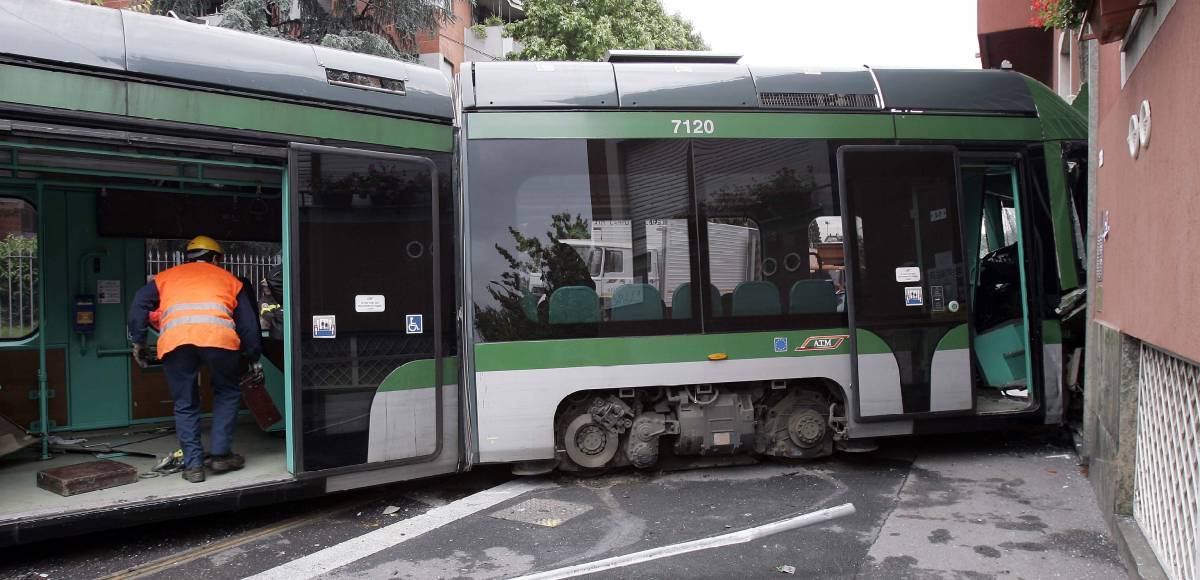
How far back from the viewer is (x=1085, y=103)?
6.89m

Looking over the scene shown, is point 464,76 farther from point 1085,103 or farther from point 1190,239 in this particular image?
point 1085,103

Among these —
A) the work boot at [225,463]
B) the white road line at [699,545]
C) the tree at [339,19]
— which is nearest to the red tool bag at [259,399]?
the work boot at [225,463]

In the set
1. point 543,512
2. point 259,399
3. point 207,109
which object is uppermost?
point 207,109

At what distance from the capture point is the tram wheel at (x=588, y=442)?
5801mm

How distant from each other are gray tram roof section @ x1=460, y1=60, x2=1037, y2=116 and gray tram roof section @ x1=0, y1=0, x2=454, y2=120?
0.43m

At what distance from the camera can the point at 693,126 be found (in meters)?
5.79

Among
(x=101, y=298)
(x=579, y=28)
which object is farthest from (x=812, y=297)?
(x=579, y=28)

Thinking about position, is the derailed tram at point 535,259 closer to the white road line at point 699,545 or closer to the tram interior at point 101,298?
the tram interior at point 101,298

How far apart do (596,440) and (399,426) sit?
4.72 ft

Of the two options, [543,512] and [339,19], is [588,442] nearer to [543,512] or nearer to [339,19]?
[543,512]

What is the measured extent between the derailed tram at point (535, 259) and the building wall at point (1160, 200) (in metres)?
1.18

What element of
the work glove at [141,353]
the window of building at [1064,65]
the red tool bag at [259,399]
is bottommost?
the red tool bag at [259,399]

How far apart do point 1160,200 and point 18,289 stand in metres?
7.74

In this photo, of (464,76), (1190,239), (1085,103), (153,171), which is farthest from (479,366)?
(1085,103)
